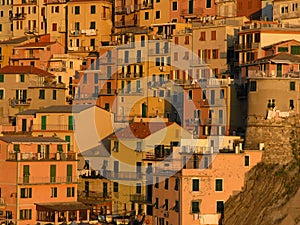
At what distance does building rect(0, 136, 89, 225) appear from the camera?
244 feet

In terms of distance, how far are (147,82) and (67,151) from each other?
13248 millimetres

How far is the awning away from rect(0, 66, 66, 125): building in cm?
1685

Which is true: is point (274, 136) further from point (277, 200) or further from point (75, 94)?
point (75, 94)

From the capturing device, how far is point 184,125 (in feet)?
277

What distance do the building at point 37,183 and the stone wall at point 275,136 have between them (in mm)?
10692

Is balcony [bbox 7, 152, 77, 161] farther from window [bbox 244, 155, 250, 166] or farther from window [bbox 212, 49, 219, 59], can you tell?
window [bbox 212, 49, 219, 59]

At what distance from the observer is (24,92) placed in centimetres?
9238

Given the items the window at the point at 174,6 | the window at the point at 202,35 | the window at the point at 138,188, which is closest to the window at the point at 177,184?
the window at the point at 138,188

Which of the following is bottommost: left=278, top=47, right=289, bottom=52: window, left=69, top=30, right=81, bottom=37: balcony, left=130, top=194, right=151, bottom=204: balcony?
left=130, top=194, right=151, bottom=204: balcony

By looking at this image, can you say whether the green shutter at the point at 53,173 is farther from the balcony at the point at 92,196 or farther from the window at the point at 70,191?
the balcony at the point at 92,196

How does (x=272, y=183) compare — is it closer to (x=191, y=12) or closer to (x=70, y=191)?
(x=70, y=191)

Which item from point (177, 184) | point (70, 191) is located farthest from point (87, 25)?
point (177, 184)

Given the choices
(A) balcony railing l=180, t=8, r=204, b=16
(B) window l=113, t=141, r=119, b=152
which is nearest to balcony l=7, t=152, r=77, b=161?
(B) window l=113, t=141, r=119, b=152

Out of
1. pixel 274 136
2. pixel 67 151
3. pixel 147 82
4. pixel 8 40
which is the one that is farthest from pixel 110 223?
pixel 8 40
